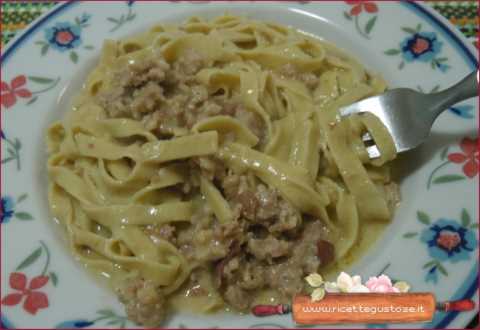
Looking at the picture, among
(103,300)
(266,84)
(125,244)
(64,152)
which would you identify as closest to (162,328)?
(103,300)

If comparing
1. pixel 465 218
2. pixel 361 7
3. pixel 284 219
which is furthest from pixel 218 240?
pixel 361 7

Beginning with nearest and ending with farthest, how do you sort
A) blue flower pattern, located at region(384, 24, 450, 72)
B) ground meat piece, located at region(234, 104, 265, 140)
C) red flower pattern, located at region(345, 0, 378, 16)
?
ground meat piece, located at region(234, 104, 265, 140), blue flower pattern, located at region(384, 24, 450, 72), red flower pattern, located at region(345, 0, 378, 16)

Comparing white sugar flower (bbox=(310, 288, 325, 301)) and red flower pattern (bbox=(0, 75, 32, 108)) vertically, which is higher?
red flower pattern (bbox=(0, 75, 32, 108))

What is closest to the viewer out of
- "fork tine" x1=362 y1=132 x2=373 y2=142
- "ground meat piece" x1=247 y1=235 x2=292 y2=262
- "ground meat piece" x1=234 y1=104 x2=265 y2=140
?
"ground meat piece" x1=247 y1=235 x2=292 y2=262

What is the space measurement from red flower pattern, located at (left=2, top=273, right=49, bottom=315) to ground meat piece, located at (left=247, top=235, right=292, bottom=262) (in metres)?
1.46

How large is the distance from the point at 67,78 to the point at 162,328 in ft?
8.48

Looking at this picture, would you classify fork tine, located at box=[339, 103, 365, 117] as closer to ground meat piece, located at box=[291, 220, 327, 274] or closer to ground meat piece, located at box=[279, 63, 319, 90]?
ground meat piece, located at box=[279, 63, 319, 90]

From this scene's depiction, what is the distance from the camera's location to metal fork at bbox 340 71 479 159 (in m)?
4.10

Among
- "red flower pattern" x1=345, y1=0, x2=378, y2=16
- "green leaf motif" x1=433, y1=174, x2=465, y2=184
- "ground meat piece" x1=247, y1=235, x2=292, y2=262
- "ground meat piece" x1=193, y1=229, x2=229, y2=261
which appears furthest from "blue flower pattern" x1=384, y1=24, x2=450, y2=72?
"ground meat piece" x1=193, y1=229, x2=229, y2=261

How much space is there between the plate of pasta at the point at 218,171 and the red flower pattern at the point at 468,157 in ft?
0.04

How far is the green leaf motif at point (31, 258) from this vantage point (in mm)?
3848

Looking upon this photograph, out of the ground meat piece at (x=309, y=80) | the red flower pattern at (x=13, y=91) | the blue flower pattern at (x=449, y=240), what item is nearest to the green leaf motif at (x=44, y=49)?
the red flower pattern at (x=13, y=91)

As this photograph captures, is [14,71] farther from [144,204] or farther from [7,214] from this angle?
[144,204]

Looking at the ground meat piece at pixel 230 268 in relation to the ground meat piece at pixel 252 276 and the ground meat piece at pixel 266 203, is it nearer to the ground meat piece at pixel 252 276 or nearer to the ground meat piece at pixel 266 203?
the ground meat piece at pixel 252 276
